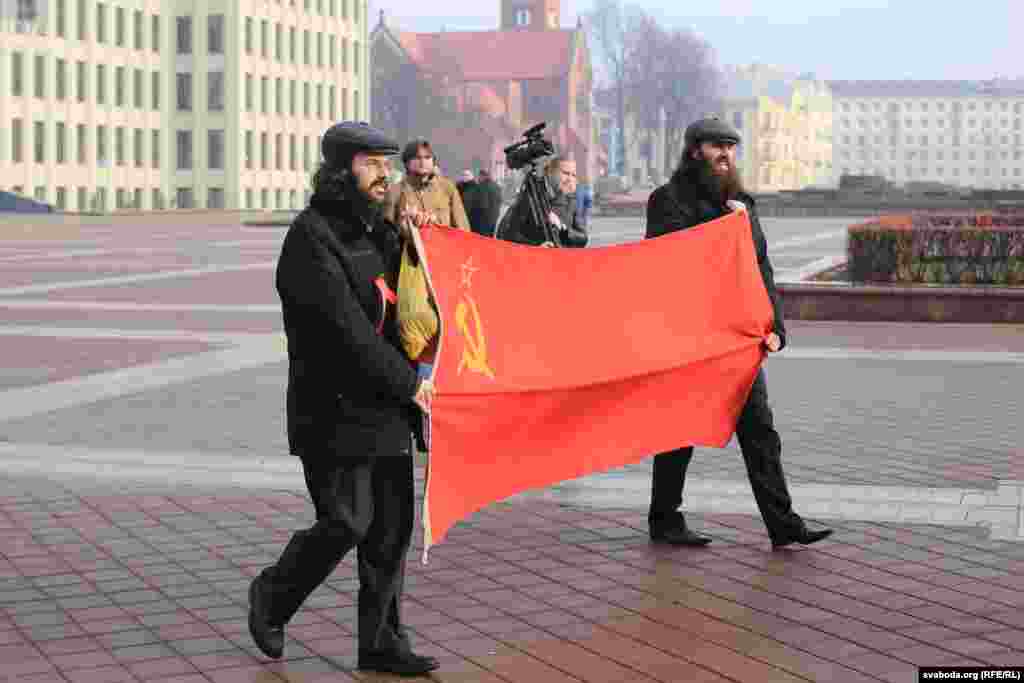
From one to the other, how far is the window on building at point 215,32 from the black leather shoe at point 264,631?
273ft

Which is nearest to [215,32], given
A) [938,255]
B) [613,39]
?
[613,39]

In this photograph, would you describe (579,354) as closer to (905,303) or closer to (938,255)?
(905,303)

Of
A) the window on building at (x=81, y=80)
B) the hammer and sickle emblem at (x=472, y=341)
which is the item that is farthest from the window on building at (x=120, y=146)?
the hammer and sickle emblem at (x=472, y=341)

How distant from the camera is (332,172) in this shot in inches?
191

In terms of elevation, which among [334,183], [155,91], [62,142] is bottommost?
[334,183]

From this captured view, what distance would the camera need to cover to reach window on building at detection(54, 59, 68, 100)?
75.3 meters

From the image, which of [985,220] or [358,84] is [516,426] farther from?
[358,84]

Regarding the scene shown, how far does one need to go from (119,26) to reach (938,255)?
222ft

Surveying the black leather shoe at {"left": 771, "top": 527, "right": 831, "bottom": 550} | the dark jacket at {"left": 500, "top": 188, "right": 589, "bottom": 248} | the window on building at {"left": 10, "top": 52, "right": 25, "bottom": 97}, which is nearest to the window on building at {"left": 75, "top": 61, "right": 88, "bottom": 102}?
the window on building at {"left": 10, "top": 52, "right": 25, "bottom": 97}

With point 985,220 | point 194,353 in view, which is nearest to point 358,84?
point 985,220

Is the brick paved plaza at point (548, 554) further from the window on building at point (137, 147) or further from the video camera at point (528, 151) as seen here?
the window on building at point (137, 147)

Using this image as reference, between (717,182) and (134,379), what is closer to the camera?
(717,182)

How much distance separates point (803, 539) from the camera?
22.0 ft

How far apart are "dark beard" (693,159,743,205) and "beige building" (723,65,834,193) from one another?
151781 mm
